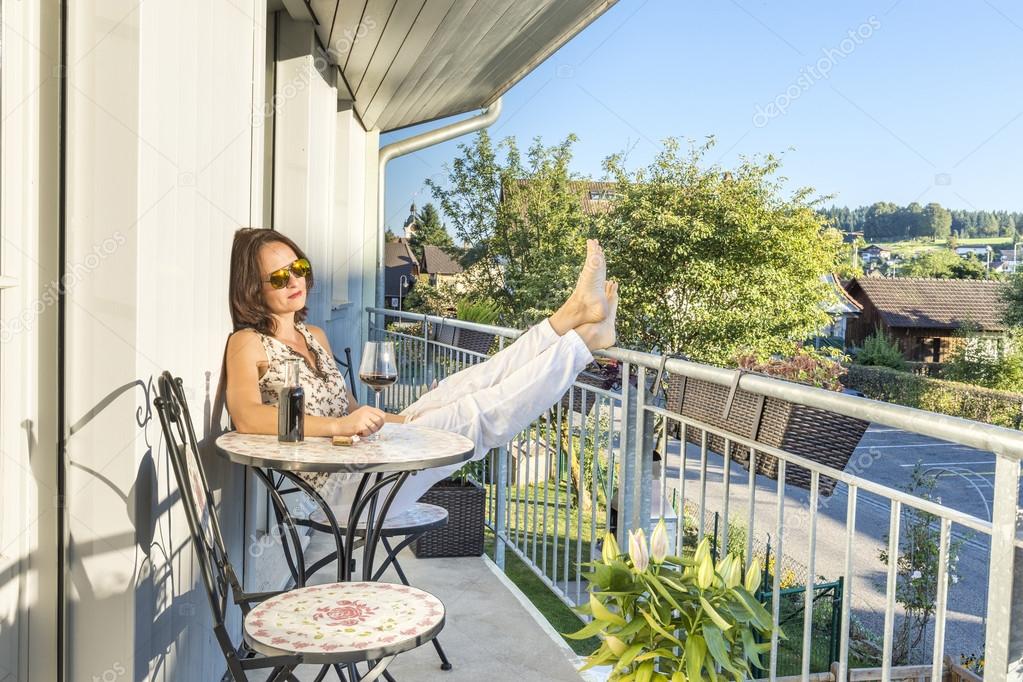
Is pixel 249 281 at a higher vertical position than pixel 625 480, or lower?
higher

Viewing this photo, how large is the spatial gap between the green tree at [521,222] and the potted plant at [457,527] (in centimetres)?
2081

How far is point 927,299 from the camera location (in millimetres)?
53500

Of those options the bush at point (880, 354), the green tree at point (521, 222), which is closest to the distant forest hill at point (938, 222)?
the bush at point (880, 354)

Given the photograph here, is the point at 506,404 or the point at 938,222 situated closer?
the point at 506,404

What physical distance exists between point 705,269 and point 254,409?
938 inches

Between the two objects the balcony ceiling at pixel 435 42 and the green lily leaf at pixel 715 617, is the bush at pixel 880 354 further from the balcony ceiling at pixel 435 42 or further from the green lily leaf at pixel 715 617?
the green lily leaf at pixel 715 617

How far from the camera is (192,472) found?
220 cm

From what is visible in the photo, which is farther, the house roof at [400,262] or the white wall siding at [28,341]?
the house roof at [400,262]

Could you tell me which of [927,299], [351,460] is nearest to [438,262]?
[351,460]

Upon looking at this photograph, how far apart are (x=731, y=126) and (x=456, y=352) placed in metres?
54.7

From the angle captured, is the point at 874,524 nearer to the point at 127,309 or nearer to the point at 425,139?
the point at 425,139

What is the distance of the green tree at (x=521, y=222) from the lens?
25234 mm

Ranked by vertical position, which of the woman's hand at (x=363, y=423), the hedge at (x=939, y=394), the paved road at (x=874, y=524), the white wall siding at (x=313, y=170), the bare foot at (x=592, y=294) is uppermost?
the white wall siding at (x=313, y=170)

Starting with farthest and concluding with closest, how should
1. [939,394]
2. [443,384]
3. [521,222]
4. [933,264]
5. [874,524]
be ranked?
[933,264] < [939,394] < [521,222] < [874,524] < [443,384]
